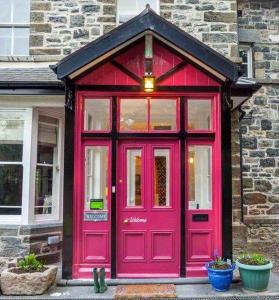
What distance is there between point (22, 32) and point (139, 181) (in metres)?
4.46

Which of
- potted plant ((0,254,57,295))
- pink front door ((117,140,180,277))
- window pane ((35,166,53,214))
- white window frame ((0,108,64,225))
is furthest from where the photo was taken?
window pane ((35,166,53,214))

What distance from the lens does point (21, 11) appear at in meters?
8.39

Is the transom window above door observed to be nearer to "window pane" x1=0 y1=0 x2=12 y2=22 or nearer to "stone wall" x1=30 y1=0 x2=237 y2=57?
"stone wall" x1=30 y1=0 x2=237 y2=57

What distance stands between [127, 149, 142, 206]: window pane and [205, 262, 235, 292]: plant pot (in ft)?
5.40

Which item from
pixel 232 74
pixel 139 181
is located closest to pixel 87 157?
Result: pixel 139 181

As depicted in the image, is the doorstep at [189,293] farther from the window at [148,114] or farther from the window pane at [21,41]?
the window pane at [21,41]

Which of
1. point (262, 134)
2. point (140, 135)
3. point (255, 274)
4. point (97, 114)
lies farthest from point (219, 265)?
point (262, 134)

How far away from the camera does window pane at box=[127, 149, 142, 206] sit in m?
6.46

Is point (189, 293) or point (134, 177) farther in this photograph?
point (134, 177)

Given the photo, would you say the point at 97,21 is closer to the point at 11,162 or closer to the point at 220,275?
the point at 11,162

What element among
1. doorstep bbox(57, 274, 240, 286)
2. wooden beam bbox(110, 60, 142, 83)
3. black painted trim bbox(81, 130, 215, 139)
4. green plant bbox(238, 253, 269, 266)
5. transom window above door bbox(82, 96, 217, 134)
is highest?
wooden beam bbox(110, 60, 142, 83)

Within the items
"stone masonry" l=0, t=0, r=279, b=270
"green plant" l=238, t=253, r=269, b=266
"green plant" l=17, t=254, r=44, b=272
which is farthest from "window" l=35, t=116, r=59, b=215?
"green plant" l=238, t=253, r=269, b=266

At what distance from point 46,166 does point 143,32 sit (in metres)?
3.24

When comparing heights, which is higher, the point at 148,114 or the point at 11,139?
the point at 148,114
